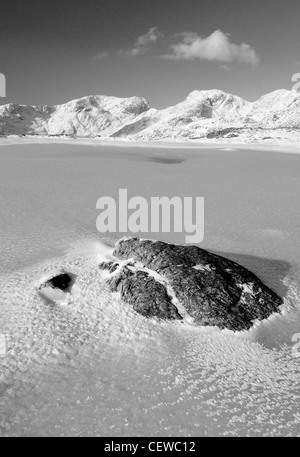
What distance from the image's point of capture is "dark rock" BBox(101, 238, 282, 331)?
10258 mm

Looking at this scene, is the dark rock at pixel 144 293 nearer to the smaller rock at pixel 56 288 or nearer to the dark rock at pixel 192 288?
the dark rock at pixel 192 288

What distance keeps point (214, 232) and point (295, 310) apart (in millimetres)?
7580

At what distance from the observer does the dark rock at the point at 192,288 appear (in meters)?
10.3

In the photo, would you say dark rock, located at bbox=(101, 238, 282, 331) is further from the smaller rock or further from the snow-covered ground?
the smaller rock

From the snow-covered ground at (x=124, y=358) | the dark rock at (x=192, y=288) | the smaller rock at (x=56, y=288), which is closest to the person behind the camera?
the snow-covered ground at (x=124, y=358)

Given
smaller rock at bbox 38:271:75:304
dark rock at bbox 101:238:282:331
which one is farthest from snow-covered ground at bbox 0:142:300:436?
dark rock at bbox 101:238:282:331

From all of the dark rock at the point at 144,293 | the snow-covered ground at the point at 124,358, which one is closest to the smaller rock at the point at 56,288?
the snow-covered ground at the point at 124,358

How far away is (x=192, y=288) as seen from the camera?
10.7 metres

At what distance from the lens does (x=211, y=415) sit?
7.27m

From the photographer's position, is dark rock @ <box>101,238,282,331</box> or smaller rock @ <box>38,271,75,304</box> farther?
smaller rock @ <box>38,271,75,304</box>

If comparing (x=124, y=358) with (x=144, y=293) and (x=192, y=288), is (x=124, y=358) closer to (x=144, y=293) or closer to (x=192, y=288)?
(x=144, y=293)


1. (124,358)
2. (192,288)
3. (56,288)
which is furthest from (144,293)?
(56,288)

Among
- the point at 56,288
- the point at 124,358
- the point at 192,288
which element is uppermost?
the point at 192,288
